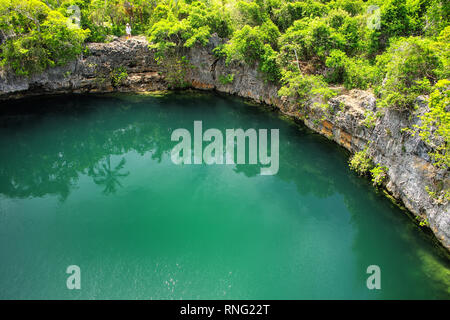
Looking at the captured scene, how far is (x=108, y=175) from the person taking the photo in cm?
1742

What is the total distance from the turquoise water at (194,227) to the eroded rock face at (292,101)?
1273mm

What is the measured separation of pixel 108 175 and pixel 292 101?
45.2 ft

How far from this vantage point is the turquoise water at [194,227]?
10.4 m

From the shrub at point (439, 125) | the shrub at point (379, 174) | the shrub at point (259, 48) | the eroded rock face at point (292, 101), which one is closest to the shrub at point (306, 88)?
the eroded rock face at point (292, 101)

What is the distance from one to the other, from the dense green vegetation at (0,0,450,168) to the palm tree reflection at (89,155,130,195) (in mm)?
12259

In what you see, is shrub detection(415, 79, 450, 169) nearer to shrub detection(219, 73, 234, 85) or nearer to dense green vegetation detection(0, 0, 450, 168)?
dense green vegetation detection(0, 0, 450, 168)

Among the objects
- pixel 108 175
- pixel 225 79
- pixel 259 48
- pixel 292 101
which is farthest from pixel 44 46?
pixel 292 101

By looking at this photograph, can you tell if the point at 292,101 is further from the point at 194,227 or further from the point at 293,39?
the point at 194,227

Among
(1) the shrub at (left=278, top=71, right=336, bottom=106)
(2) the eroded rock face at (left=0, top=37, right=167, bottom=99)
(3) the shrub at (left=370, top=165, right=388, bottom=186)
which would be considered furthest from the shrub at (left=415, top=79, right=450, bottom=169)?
(2) the eroded rock face at (left=0, top=37, right=167, bottom=99)

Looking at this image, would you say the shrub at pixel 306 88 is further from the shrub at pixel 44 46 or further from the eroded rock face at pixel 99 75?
the shrub at pixel 44 46

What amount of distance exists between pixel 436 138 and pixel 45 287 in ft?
52.1

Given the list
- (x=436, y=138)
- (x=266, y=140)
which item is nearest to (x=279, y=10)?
(x=266, y=140)

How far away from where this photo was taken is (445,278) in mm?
10328
